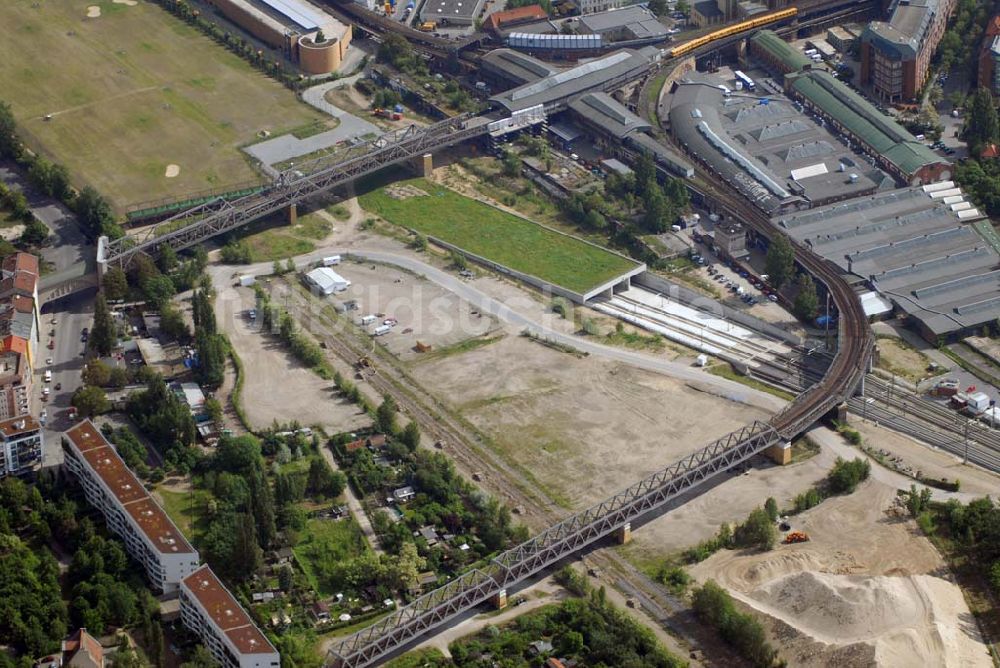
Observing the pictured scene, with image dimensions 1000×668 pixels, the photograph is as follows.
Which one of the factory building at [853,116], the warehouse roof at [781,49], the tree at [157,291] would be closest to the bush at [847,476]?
the factory building at [853,116]

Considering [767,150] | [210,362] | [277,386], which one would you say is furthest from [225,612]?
[767,150]

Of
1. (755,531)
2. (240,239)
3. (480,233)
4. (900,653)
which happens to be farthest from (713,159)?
(900,653)

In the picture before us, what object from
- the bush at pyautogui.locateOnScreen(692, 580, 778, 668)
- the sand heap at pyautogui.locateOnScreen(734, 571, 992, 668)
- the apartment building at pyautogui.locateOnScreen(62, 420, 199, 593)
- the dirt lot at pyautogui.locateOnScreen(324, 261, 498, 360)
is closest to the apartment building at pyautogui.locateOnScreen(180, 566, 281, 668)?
the apartment building at pyautogui.locateOnScreen(62, 420, 199, 593)

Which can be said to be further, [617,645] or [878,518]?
[878,518]

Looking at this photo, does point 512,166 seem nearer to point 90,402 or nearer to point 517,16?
point 517,16

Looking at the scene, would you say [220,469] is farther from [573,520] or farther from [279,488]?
[573,520]

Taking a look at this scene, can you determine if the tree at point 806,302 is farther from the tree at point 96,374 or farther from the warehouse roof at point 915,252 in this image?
the tree at point 96,374

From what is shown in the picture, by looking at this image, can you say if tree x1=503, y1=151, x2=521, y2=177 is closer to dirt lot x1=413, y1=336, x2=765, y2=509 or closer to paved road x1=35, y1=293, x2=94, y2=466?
dirt lot x1=413, y1=336, x2=765, y2=509
